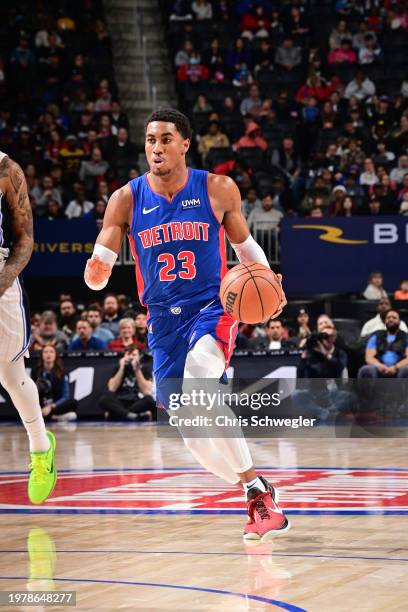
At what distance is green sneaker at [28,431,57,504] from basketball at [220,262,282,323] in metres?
1.91

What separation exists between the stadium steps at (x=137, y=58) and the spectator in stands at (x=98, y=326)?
8002mm

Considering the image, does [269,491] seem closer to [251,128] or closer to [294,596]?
[294,596]

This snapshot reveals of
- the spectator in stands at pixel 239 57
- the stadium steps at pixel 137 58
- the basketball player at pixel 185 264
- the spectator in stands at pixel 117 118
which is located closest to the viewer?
the basketball player at pixel 185 264

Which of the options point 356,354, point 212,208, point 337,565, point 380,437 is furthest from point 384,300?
point 337,565

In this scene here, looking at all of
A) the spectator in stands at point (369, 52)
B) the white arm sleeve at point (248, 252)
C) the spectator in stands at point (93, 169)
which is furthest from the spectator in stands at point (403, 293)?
the white arm sleeve at point (248, 252)

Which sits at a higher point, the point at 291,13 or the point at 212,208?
the point at 291,13

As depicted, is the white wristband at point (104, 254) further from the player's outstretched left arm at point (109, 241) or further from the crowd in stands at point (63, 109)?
the crowd in stands at point (63, 109)

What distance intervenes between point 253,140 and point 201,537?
14500mm

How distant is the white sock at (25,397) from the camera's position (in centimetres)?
710

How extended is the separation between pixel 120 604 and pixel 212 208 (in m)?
Answer: 2.69

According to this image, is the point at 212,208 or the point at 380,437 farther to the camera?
the point at 380,437

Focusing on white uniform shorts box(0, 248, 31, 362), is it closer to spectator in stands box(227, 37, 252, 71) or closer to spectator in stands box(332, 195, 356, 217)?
spectator in stands box(332, 195, 356, 217)

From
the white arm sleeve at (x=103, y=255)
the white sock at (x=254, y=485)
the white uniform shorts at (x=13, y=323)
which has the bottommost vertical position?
the white sock at (x=254, y=485)

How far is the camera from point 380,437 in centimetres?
1233
